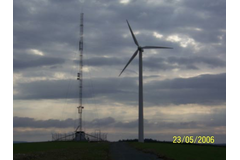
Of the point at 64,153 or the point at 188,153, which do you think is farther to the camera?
the point at 64,153

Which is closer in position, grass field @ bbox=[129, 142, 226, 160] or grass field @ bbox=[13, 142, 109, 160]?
grass field @ bbox=[129, 142, 226, 160]

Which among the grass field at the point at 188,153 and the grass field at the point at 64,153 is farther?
the grass field at the point at 64,153

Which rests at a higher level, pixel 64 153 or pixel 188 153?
Answer: pixel 188 153
